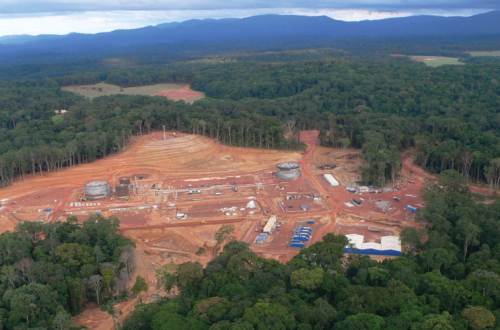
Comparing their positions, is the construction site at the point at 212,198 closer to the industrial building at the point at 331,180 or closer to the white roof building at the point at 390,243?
the industrial building at the point at 331,180

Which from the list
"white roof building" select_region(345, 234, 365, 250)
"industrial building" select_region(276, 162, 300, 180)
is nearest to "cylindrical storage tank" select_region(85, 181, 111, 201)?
"industrial building" select_region(276, 162, 300, 180)

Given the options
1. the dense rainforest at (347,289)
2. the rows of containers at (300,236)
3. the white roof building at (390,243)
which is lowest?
the rows of containers at (300,236)

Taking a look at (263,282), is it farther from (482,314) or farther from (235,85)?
(235,85)

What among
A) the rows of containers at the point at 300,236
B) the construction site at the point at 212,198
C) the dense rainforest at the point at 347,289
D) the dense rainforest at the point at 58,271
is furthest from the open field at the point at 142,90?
the dense rainforest at the point at 347,289

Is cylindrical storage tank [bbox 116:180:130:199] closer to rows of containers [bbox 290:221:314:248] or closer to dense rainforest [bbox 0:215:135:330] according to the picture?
dense rainforest [bbox 0:215:135:330]

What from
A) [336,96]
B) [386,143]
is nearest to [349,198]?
[386,143]

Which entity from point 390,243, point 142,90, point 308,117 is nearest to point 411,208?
point 390,243
